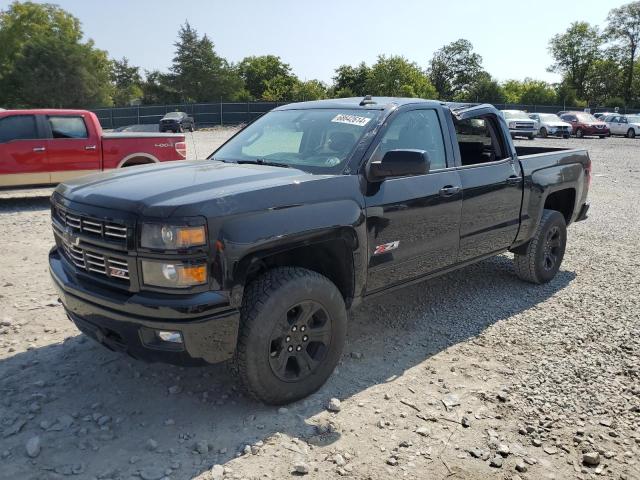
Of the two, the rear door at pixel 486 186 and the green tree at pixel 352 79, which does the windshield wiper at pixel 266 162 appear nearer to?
the rear door at pixel 486 186

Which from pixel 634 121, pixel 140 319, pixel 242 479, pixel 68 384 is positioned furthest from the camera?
pixel 634 121

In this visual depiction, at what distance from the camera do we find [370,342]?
14.3 feet

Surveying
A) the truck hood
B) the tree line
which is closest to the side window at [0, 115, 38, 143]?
the truck hood

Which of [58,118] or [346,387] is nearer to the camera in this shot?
[346,387]

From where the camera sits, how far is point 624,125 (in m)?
34.7

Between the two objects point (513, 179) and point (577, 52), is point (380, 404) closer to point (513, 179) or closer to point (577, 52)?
point (513, 179)

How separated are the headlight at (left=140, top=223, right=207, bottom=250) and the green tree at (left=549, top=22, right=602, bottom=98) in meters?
83.6

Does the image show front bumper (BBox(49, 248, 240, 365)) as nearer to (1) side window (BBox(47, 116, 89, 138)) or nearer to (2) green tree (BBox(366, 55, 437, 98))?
(1) side window (BBox(47, 116, 89, 138))

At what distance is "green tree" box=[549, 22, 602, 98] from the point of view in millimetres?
75562

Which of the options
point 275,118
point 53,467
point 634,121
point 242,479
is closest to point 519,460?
point 242,479

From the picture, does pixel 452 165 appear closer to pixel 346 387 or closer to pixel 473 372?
pixel 473 372

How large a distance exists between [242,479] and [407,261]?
6.32ft

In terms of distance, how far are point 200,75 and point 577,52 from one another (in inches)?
2004

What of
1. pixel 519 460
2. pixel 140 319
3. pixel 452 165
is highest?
pixel 452 165
